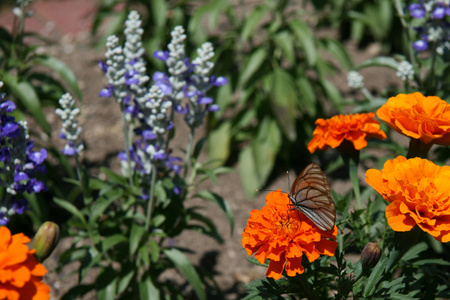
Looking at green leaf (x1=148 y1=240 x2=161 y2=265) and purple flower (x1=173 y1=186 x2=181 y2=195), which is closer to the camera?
green leaf (x1=148 y1=240 x2=161 y2=265)

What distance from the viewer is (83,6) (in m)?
7.03

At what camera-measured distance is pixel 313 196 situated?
174 cm

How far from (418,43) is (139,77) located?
5.25 feet

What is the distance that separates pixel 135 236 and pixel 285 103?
178 centimetres

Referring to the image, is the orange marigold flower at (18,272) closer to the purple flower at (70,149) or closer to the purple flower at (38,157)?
the purple flower at (38,157)

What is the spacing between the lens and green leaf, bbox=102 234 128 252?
2.53m

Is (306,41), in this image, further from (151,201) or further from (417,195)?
(417,195)

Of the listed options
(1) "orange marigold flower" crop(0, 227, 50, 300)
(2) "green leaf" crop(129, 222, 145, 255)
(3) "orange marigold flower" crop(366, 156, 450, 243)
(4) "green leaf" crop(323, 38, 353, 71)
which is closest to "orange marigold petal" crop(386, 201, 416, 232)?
(3) "orange marigold flower" crop(366, 156, 450, 243)

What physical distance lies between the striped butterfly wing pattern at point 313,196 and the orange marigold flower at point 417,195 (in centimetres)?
16

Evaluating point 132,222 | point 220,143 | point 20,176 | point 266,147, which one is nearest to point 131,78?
point 20,176

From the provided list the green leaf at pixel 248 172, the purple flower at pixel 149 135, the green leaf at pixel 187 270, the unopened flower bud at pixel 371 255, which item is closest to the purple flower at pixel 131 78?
the purple flower at pixel 149 135

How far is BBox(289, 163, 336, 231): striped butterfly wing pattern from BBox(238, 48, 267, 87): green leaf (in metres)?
2.20

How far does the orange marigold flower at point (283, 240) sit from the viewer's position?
1597 millimetres

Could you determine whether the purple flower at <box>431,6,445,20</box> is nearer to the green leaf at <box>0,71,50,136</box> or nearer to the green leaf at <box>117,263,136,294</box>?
the green leaf at <box>117,263,136,294</box>
